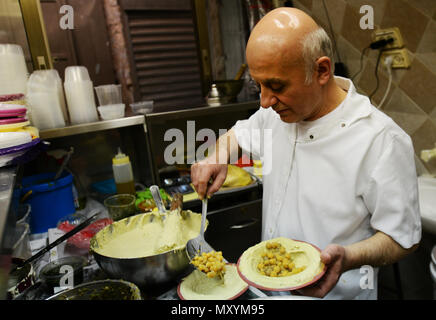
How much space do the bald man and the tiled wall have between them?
3.76ft

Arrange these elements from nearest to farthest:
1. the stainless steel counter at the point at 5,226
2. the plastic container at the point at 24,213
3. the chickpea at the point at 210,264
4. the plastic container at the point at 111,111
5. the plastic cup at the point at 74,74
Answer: the stainless steel counter at the point at 5,226 → the chickpea at the point at 210,264 → the plastic container at the point at 24,213 → the plastic cup at the point at 74,74 → the plastic container at the point at 111,111

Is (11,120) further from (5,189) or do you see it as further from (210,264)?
(210,264)

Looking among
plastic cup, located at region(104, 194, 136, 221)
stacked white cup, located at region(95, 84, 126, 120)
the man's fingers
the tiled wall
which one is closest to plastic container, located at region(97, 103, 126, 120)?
stacked white cup, located at region(95, 84, 126, 120)

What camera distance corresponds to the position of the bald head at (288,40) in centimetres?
95

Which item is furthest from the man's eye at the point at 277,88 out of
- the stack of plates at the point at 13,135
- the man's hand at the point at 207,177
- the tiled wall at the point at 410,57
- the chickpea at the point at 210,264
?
the tiled wall at the point at 410,57

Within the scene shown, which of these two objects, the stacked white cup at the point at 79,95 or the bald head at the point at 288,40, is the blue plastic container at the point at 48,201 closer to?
the stacked white cup at the point at 79,95

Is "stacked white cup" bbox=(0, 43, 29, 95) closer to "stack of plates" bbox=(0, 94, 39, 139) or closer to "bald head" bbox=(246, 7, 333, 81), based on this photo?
"stack of plates" bbox=(0, 94, 39, 139)

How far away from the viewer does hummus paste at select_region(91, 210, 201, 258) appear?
4.12ft

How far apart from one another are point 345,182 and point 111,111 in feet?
4.95

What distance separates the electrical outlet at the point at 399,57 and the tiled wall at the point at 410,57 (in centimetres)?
3

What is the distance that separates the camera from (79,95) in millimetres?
1878

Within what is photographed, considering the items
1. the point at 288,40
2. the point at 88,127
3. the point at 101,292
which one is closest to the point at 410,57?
the point at 288,40

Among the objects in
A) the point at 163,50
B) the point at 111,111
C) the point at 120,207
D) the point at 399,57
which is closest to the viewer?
the point at 120,207
